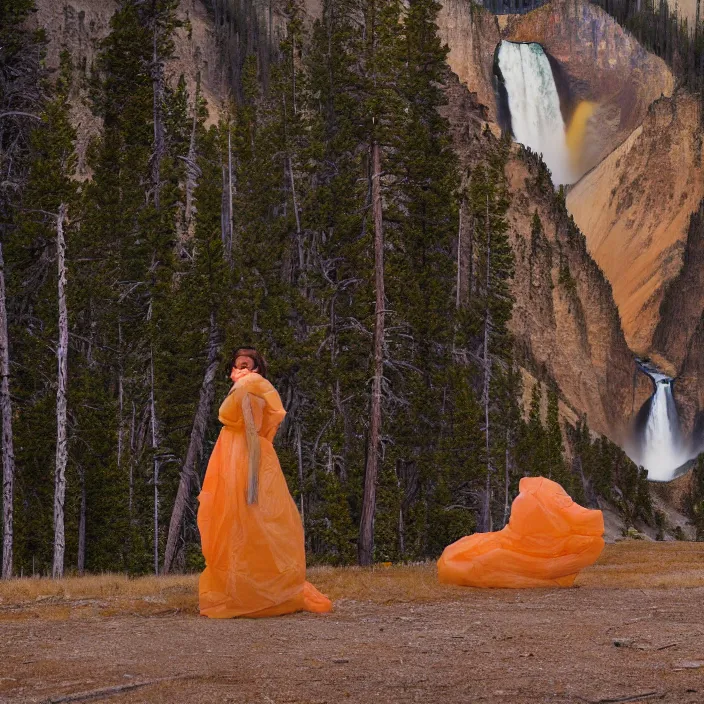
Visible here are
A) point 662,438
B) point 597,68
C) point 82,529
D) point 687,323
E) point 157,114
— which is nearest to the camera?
point 82,529

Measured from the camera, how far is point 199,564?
88.0ft

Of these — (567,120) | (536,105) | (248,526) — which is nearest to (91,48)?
(248,526)

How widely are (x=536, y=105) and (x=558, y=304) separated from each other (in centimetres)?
4351

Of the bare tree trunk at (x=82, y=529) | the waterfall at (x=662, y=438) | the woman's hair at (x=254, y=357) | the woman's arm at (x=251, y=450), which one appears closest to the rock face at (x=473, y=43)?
the waterfall at (x=662, y=438)

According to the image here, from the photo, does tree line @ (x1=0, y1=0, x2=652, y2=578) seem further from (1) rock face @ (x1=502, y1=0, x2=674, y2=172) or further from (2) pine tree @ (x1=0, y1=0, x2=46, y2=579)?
(1) rock face @ (x1=502, y1=0, x2=674, y2=172)

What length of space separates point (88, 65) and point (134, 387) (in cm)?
4144

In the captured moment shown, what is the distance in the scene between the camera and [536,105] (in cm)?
12150

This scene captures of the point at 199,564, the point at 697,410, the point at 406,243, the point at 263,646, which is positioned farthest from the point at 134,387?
the point at 697,410

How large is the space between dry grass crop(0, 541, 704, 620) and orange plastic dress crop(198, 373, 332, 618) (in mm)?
1128

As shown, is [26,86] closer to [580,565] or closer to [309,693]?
[580,565]

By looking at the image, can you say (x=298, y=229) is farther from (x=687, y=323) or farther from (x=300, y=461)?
(x=687, y=323)

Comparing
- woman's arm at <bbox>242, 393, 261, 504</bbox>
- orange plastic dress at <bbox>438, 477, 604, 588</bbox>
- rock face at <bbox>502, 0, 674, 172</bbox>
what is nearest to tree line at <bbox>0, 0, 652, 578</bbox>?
orange plastic dress at <bbox>438, 477, 604, 588</bbox>

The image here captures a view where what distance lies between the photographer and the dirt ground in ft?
22.9

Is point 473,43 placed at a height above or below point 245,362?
above
